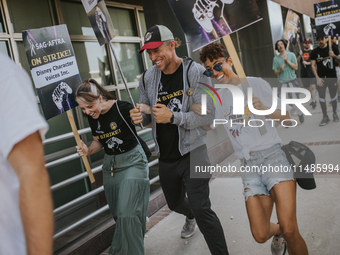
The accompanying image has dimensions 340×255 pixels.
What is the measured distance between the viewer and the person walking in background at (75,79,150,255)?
10.8ft

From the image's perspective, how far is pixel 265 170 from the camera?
2.71 meters

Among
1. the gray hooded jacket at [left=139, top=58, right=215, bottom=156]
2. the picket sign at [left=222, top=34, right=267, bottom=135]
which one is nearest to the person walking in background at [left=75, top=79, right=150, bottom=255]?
the gray hooded jacket at [left=139, top=58, right=215, bottom=156]

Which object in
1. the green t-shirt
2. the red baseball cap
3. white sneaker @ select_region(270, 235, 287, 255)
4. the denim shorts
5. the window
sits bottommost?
white sneaker @ select_region(270, 235, 287, 255)

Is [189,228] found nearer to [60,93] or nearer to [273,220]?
[273,220]

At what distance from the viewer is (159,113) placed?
3.07 m

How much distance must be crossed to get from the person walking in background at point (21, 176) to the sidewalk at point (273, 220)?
2969mm

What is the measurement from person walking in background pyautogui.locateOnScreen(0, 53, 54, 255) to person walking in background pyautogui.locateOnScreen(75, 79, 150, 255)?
236cm

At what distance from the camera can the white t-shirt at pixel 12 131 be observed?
2.90 ft

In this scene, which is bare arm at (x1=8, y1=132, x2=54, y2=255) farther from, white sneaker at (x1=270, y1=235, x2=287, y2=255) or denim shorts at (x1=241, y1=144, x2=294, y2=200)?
white sneaker at (x1=270, y1=235, x2=287, y2=255)

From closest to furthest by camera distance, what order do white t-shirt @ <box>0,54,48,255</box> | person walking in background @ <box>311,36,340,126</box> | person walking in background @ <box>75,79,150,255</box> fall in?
white t-shirt @ <box>0,54,48,255</box>
person walking in background @ <box>75,79,150,255</box>
person walking in background @ <box>311,36,340,126</box>

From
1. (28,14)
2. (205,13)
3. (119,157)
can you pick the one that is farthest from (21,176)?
(28,14)

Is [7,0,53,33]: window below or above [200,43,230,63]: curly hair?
above

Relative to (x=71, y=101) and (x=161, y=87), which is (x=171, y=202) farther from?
(x=71, y=101)

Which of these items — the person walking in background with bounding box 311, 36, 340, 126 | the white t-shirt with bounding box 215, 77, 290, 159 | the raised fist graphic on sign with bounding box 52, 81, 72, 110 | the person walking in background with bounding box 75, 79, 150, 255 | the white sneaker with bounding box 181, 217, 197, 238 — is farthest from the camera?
the person walking in background with bounding box 311, 36, 340, 126
